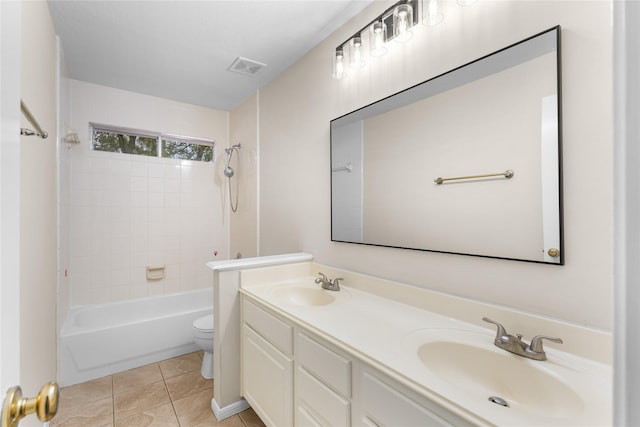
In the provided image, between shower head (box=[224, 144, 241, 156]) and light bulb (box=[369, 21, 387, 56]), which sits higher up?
light bulb (box=[369, 21, 387, 56])

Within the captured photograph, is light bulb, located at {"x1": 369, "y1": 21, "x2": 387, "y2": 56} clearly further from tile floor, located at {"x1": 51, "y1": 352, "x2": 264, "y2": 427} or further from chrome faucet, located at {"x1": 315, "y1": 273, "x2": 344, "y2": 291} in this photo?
tile floor, located at {"x1": 51, "y1": 352, "x2": 264, "y2": 427}

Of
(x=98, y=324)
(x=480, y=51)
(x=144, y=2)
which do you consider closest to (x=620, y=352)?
(x=480, y=51)

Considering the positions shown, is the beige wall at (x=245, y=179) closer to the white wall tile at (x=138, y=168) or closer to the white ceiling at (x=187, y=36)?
the white ceiling at (x=187, y=36)

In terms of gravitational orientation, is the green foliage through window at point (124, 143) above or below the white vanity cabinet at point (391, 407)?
above

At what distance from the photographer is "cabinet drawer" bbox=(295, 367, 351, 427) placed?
3.55 ft

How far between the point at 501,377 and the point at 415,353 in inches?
11.7

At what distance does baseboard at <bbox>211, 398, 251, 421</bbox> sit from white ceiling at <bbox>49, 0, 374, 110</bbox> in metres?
2.28

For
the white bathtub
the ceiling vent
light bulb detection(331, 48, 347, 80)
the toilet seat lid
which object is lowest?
the white bathtub

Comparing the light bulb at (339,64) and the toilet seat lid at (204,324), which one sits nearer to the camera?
the light bulb at (339,64)

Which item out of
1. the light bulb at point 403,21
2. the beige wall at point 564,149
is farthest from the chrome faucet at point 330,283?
the light bulb at point 403,21

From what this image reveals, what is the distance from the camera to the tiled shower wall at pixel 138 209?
273 centimetres

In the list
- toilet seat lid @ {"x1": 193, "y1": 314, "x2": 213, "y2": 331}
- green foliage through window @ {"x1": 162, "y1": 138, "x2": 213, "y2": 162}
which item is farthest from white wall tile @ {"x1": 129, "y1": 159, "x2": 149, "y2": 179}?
toilet seat lid @ {"x1": 193, "y1": 314, "x2": 213, "y2": 331}

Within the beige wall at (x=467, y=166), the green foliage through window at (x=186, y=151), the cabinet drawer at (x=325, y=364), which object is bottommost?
the cabinet drawer at (x=325, y=364)

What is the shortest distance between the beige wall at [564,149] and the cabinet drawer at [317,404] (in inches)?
25.8
